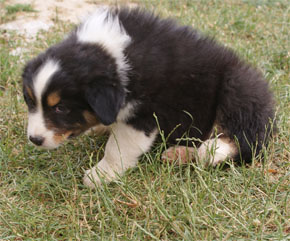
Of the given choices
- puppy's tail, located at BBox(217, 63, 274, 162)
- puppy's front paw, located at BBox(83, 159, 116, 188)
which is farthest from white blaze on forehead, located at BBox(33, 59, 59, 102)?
puppy's tail, located at BBox(217, 63, 274, 162)

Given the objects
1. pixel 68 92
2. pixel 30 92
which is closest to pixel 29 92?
pixel 30 92

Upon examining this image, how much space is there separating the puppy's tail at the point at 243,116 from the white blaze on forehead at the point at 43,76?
4.54 ft

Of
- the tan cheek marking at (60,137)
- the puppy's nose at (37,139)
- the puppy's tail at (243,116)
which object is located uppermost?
the puppy's tail at (243,116)

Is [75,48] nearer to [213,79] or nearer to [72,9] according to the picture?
[213,79]

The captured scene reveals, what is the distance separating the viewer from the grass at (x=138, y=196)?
2.76 meters

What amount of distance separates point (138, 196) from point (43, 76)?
3.49 feet

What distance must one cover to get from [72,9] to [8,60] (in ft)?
6.87

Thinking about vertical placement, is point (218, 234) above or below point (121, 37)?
below

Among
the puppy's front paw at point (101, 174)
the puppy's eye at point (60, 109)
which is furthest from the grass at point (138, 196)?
the puppy's eye at point (60, 109)

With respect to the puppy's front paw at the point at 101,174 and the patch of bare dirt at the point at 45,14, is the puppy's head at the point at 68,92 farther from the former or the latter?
the patch of bare dirt at the point at 45,14

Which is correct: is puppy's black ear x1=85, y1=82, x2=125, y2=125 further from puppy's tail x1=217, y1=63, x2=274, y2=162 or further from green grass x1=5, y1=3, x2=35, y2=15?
green grass x1=5, y1=3, x2=35, y2=15

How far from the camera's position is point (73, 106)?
315 cm

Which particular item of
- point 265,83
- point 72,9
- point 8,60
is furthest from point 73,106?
point 72,9

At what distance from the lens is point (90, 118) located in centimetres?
329
